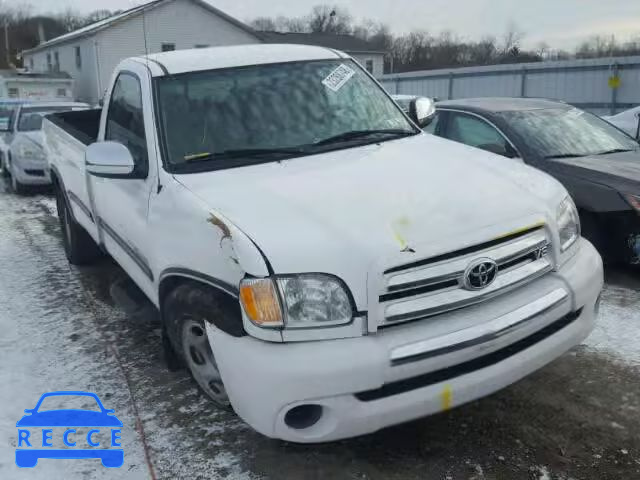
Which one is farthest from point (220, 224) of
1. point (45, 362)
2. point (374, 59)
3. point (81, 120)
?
point (374, 59)

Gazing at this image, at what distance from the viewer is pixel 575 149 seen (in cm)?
588

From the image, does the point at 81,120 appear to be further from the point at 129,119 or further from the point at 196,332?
the point at 196,332

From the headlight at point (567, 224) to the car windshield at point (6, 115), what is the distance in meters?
10.9

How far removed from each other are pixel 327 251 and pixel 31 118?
35.9 ft

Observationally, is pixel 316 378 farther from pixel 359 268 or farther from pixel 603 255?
pixel 603 255

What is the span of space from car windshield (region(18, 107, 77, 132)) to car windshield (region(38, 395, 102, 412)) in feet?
29.8

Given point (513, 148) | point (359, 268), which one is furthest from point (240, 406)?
point (513, 148)

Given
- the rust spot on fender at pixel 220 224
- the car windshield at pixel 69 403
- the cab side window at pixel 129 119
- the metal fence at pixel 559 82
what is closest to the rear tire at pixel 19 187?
the cab side window at pixel 129 119

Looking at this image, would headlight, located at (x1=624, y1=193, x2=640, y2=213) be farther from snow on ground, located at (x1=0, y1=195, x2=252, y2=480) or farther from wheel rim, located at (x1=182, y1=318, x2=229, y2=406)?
wheel rim, located at (x1=182, y1=318, x2=229, y2=406)

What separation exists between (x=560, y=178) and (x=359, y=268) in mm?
3487

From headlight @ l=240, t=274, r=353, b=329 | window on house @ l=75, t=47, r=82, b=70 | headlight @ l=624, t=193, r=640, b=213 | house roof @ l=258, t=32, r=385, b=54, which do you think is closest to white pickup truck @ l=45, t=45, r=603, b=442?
headlight @ l=240, t=274, r=353, b=329

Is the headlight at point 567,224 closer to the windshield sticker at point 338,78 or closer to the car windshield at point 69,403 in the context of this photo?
the windshield sticker at point 338,78

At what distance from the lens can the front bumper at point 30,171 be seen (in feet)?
34.7

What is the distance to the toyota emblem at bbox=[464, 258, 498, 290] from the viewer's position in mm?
2623
